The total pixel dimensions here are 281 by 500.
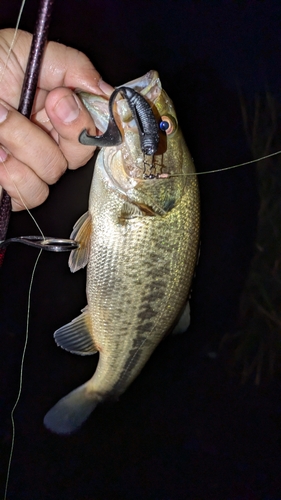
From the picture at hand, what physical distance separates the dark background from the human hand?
2.07 feet

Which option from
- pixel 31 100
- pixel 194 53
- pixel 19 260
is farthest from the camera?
pixel 194 53

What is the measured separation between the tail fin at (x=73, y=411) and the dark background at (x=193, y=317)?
633mm

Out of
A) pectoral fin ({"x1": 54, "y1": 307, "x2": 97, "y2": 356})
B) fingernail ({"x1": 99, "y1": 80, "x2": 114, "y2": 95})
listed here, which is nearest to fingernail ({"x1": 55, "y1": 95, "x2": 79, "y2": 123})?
fingernail ({"x1": 99, "y1": 80, "x2": 114, "y2": 95})

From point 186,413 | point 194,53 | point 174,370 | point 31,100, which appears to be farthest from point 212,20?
point 186,413

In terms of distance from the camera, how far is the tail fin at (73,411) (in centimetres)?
124

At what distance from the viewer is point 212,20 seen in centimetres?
200

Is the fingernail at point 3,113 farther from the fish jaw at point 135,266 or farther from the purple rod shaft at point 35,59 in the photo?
the fish jaw at point 135,266

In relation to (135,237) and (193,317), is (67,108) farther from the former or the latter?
(193,317)

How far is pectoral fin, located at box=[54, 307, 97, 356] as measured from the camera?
42.4 inches

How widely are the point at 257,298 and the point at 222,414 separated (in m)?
0.80

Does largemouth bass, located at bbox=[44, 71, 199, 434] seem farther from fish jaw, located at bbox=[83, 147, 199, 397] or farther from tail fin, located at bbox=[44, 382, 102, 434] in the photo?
tail fin, located at bbox=[44, 382, 102, 434]

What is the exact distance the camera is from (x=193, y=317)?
6.94ft

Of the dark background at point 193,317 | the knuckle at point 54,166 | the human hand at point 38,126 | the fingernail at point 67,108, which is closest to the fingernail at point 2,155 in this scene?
the human hand at point 38,126

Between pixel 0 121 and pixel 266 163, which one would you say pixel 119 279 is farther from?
pixel 266 163
